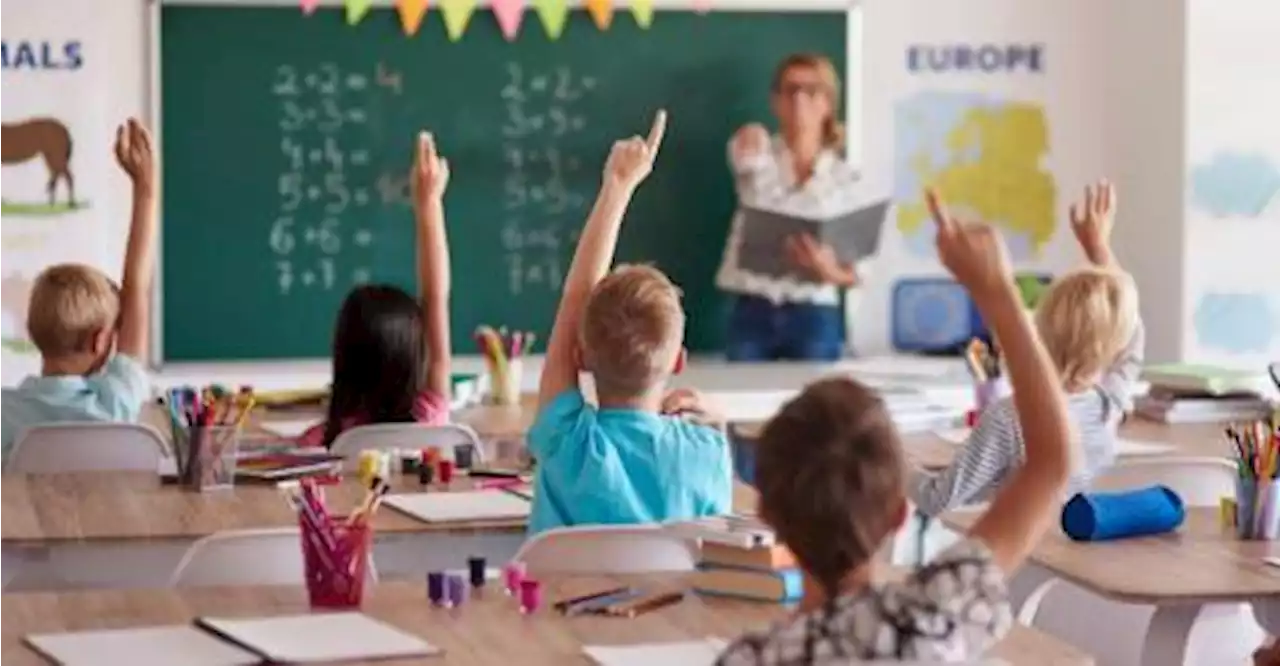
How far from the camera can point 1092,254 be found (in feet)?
18.0

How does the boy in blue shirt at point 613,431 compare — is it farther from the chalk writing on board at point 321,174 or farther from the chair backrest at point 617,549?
the chalk writing on board at point 321,174

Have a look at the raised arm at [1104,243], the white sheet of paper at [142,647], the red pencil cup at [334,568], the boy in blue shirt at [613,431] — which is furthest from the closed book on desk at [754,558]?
the raised arm at [1104,243]

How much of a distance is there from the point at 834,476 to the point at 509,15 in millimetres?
5517

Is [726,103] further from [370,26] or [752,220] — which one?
[370,26]

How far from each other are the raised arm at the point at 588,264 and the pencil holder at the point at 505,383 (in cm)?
208

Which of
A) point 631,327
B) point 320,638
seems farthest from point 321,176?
point 320,638

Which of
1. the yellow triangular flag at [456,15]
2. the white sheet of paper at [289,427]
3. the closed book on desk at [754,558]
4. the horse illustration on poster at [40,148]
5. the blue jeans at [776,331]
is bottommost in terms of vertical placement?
the white sheet of paper at [289,427]

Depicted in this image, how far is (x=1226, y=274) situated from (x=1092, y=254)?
2.62 meters

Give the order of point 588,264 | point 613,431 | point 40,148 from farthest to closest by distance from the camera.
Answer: point 40,148
point 588,264
point 613,431

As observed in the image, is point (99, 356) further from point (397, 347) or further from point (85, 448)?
point (397, 347)

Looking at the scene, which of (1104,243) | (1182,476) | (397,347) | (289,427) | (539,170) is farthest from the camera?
(539,170)

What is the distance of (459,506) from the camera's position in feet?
13.8

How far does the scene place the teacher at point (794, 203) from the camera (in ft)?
25.5

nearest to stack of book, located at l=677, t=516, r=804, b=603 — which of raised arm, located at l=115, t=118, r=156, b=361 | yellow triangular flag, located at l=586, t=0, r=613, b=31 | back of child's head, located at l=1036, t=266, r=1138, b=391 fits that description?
back of child's head, located at l=1036, t=266, r=1138, b=391
